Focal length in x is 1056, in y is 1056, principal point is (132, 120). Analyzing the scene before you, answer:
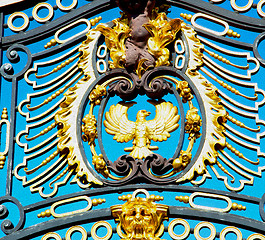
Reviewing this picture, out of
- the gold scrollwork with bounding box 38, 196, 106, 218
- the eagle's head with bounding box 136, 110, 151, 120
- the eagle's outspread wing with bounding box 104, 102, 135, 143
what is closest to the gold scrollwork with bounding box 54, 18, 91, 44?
the eagle's outspread wing with bounding box 104, 102, 135, 143

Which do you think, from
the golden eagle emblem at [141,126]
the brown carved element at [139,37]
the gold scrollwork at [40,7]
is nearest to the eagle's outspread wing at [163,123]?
the golden eagle emblem at [141,126]

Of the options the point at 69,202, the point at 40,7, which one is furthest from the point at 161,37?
the point at 69,202

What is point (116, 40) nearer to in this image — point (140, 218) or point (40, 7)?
point (40, 7)

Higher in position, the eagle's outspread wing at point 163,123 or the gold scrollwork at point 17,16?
the gold scrollwork at point 17,16

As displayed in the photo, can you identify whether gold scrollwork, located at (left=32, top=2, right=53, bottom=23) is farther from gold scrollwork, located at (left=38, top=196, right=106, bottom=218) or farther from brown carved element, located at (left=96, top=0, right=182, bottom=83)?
gold scrollwork, located at (left=38, top=196, right=106, bottom=218)

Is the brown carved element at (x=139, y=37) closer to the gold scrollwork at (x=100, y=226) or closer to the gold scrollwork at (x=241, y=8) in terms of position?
the gold scrollwork at (x=241, y=8)

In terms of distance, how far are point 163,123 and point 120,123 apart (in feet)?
0.84

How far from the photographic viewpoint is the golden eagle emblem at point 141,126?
6094 mm

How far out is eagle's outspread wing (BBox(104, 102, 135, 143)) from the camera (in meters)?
6.15

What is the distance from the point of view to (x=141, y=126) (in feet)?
20.2

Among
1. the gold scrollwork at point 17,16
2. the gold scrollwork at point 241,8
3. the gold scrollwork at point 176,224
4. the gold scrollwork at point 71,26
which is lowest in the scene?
the gold scrollwork at point 176,224

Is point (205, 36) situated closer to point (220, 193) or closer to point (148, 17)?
point (148, 17)

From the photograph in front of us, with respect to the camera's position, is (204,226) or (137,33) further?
(137,33)

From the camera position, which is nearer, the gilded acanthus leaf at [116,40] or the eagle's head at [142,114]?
the eagle's head at [142,114]
